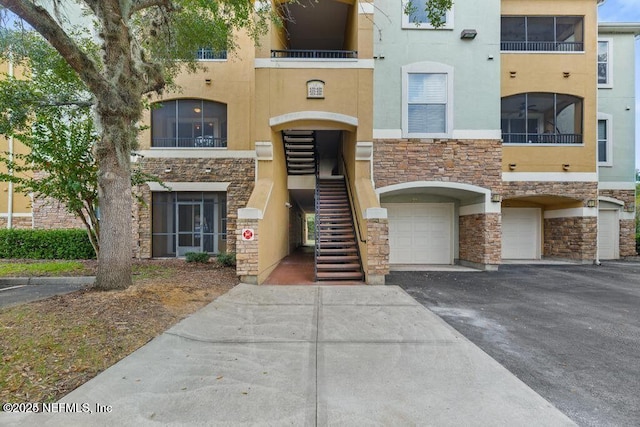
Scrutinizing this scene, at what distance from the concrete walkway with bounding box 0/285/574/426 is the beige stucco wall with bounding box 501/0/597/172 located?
376 inches

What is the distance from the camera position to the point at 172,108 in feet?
36.7

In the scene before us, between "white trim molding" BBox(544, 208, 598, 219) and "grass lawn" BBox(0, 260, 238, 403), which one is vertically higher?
"white trim molding" BBox(544, 208, 598, 219)

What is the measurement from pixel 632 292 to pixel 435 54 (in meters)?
8.46

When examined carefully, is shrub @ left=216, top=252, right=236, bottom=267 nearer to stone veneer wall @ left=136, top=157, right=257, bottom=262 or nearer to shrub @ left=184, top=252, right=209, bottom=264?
shrub @ left=184, top=252, right=209, bottom=264

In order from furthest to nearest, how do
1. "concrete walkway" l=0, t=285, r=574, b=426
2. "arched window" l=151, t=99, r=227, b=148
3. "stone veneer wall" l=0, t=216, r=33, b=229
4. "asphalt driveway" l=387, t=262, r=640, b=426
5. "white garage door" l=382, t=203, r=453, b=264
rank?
1. "stone veneer wall" l=0, t=216, r=33, b=229
2. "white garage door" l=382, t=203, r=453, b=264
3. "arched window" l=151, t=99, r=227, b=148
4. "asphalt driveway" l=387, t=262, r=640, b=426
5. "concrete walkway" l=0, t=285, r=574, b=426

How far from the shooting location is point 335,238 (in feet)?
28.1

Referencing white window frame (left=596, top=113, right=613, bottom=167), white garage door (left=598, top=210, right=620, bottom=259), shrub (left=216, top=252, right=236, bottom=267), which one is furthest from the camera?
white garage door (left=598, top=210, right=620, bottom=259)

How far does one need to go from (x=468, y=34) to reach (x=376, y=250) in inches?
314

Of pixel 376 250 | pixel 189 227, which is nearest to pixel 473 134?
pixel 376 250

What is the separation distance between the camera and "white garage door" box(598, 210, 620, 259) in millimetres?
12867

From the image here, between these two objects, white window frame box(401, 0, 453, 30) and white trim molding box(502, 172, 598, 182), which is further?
white trim molding box(502, 172, 598, 182)

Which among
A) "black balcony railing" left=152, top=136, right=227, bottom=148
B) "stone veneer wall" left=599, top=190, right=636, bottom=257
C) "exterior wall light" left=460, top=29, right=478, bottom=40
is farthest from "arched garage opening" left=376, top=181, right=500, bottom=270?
"stone veneer wall" left=599, top=190, right=636, bottom=257

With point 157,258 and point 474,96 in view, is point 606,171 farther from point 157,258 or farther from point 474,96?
point 157,258

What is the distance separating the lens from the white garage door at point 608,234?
12.9 m
